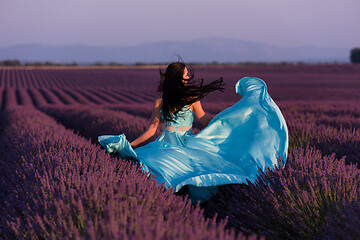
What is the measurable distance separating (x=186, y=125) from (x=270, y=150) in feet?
2.74

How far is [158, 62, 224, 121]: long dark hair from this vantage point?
3.34m

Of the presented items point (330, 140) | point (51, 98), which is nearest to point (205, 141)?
point (330, 140)

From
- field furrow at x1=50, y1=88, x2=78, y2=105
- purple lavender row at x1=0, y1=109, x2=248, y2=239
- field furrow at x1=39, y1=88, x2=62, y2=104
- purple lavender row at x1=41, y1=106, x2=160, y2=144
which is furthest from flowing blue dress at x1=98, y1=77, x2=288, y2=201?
field furrow at x1=39, y1=88, x2=62, y2=104

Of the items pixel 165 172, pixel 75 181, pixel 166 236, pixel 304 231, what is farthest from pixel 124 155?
pixel 166 236

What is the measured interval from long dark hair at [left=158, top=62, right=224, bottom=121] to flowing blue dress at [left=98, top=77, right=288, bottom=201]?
133 mm

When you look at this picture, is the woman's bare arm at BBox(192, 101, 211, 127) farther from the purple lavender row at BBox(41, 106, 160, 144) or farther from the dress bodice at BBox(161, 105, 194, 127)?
the purple lavender row at BBox(41, 106, 160, 144)

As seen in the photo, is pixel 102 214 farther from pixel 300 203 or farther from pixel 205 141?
pixel 205 141

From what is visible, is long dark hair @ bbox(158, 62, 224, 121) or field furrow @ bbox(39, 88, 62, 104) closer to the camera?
long dark hair @ bbox(158, 62, 224, 121)

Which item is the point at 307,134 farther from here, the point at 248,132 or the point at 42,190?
the point at 42,190

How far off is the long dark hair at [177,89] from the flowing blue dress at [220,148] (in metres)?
0.13

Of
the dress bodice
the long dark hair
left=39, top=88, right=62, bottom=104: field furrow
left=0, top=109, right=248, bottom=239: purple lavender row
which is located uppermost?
the long dark hair

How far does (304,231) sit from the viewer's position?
224 centimetres

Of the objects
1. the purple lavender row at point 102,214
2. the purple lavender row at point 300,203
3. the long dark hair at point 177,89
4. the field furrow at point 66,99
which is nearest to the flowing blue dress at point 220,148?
the long dark hair at point 177,89

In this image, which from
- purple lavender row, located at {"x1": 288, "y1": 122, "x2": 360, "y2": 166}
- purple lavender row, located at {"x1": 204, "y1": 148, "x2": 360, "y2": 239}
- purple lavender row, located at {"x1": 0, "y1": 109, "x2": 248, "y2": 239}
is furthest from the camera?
purple lavender row, located at {"x1": 288, "y1": 122, "x2": 360, "y2": 166}
